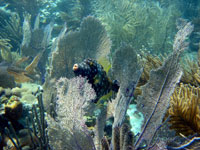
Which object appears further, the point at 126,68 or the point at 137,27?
the point at 137,27

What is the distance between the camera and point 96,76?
2145mm

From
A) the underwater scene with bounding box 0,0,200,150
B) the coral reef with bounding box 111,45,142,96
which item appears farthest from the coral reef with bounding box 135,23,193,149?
the coral reef with bounding box 111,45,142,96

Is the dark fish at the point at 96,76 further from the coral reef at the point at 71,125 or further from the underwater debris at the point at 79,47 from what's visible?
the underwater debris at the point at 79,47

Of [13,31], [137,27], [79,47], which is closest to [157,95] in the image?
[79,47]

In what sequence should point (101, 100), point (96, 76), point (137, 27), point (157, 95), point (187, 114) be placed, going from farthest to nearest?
point (137, 27) < point (101, 100) < point (96, 76) < point (187, 114) < point (157, 95)

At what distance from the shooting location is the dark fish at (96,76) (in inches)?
79.9

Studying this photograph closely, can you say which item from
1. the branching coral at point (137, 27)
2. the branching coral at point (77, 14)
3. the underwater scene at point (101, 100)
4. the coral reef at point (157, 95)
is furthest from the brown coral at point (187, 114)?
the branching coral at point (77, 14)

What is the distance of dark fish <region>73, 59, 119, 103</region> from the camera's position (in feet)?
6.66

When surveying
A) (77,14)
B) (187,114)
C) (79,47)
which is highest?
(77,14)

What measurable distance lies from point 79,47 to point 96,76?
1.32 m

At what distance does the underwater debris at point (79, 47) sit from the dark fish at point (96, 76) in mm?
1032

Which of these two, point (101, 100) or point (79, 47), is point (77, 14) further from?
point (101, 100)

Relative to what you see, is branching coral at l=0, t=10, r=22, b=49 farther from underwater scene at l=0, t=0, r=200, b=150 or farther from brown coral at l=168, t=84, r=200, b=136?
brown coral at l=168, t=84, r=200, b=136

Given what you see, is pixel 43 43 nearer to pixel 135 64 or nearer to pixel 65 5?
pixel 135 64
